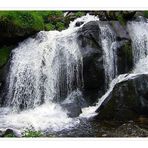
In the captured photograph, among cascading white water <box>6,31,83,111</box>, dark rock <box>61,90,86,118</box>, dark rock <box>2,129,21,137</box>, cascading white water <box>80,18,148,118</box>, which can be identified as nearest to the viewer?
dark rock <box>2,129,21,137</box>

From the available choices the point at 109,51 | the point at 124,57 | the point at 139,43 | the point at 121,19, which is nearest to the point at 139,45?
the point at 139,43

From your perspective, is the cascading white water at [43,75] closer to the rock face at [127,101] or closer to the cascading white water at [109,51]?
the cascading white water at [109,51]

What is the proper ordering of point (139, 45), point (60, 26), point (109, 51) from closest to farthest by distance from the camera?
point (109, 51) < point (139, 45) < point (60, 26)

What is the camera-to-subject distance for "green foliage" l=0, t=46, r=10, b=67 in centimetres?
1073

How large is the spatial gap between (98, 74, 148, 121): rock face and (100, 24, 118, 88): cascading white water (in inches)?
56.4

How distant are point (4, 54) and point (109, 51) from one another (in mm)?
2819

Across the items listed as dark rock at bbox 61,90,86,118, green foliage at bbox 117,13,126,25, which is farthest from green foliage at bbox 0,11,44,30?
dark rock at bbox 61,90,86,118

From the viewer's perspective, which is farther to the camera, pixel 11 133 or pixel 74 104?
pixel 74 104

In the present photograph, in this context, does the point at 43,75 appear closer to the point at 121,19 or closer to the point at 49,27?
the point at 49,27

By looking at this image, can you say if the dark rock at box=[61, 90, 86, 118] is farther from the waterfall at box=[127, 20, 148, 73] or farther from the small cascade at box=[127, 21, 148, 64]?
the small cascade at box=[127, 21, 148, 64]

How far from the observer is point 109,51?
10492 mm

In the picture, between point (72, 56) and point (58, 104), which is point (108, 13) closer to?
point (72, 56)

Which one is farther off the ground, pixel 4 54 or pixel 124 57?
pixel 4 54
